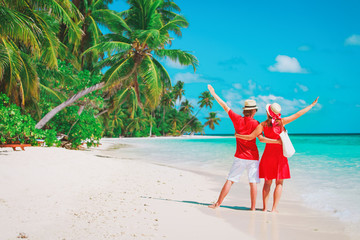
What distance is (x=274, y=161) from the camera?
12.2ft

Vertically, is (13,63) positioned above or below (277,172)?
above

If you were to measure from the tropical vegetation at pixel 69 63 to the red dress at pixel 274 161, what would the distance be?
630 cm

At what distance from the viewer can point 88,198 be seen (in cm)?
436

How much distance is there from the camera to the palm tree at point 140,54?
473 inches

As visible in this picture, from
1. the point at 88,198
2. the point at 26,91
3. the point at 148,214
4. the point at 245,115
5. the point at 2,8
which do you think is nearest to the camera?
the point at 148,214

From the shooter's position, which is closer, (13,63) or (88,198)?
(88,198)

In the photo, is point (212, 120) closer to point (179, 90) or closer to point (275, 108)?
point (179, 90)

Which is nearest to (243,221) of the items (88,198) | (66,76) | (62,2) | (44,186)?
(88,198)

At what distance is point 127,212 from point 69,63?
12485 millimetres

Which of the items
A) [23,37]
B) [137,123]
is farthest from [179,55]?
[137,123]

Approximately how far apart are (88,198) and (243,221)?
7.87 feet

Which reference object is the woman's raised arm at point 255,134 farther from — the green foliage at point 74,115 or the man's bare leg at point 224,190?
the green foliage at point 74,115

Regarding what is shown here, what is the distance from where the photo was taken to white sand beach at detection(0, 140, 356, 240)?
2971mm

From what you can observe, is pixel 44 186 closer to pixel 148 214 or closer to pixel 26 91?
pixel 148 214
